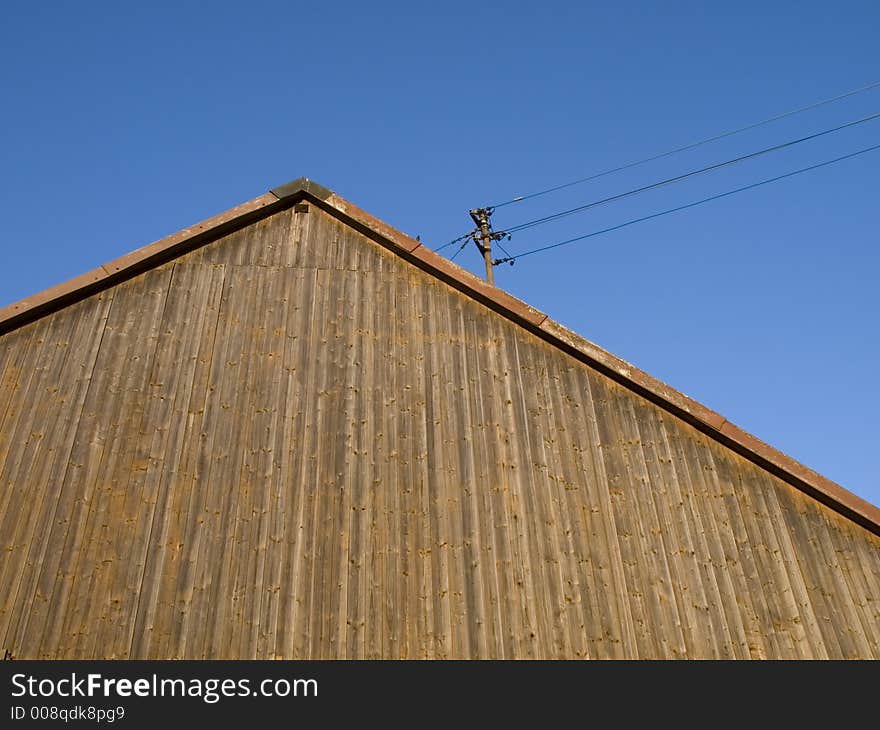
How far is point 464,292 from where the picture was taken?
953 cm

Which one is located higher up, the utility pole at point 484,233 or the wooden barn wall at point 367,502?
the utility pole at point 484,233

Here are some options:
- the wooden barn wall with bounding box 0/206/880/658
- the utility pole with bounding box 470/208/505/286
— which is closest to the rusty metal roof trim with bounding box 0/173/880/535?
the wooden barn wall with bounding box 0/206/880/658

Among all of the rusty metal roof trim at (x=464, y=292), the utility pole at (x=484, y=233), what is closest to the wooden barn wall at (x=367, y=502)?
the rusty metal roof trim at (x=464, y=292)

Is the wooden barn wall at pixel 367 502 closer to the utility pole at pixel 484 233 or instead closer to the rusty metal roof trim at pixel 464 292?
the rusty metal roof trim at pixel 464 292

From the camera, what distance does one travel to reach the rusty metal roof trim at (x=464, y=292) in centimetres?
807

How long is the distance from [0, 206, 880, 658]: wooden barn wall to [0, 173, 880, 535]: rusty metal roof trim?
0.47 feet

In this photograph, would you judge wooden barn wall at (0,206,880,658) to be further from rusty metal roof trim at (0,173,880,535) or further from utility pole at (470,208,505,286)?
utility pole at (470,208,505,286)

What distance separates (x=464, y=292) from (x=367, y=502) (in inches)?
122

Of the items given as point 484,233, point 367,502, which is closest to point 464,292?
point 367,502

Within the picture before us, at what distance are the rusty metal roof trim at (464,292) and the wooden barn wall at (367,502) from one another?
0.14 meters

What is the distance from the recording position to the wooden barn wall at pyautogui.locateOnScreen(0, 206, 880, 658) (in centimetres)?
716

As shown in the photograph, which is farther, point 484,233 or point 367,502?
point 484,233

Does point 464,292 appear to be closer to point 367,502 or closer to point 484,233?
point 367,502
